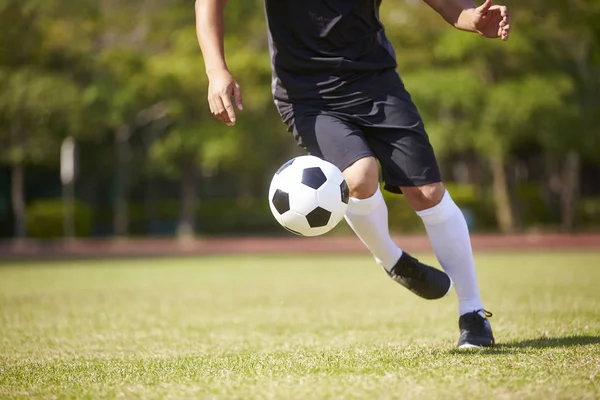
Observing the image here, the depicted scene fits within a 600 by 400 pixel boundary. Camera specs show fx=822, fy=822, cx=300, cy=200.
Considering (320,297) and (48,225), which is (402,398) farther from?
(48,225)

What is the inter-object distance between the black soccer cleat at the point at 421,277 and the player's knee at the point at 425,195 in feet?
1.17

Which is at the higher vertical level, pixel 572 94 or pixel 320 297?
pixel 572 94

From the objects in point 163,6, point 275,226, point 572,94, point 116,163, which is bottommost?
point 275,226

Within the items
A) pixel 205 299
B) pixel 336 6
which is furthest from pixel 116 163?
pixel 336 6

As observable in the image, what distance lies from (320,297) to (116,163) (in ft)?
83.0

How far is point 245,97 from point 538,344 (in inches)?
931

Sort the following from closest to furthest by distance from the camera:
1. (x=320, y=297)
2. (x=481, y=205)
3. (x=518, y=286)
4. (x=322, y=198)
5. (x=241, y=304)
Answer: (x=322, y=198), (x=241, y=304), (x=320, y=297), (x=518, y=286), (x=481, y=205)

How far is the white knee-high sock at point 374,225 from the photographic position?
4.67 m

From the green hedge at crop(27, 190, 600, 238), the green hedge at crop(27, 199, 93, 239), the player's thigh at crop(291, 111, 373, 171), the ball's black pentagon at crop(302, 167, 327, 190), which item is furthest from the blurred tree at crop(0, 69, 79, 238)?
the ball's black pentagon at crop(302, 167, 327, 190)

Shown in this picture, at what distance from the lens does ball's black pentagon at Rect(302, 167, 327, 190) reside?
14.1ft

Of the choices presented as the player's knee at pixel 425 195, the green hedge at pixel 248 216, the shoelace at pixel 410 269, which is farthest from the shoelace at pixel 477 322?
the green hedge at pixel 248 216

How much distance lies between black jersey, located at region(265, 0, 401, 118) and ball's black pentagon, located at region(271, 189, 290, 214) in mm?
552

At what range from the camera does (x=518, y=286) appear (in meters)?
9.87

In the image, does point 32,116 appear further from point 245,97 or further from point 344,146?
point 344,146
